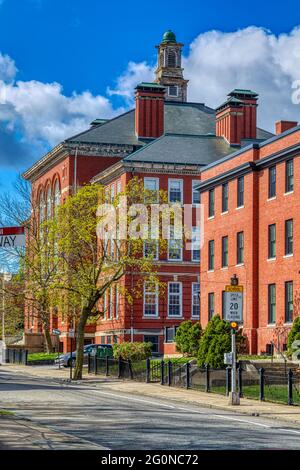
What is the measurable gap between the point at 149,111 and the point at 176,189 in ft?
37.2

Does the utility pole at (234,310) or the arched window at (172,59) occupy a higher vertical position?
the arched window at (172,59)

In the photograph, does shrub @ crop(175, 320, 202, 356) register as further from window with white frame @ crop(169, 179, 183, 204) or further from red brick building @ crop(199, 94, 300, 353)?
window with white frame @ crop(169, 179, 183, 204)

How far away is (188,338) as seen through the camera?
202ft

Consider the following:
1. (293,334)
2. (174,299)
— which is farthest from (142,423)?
(174,299)

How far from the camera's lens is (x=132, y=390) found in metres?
44.3

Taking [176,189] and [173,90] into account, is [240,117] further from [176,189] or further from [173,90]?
[173,90]

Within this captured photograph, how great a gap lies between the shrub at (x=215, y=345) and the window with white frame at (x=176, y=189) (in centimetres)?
2641

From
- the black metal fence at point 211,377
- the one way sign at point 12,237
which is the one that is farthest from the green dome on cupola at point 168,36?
the one way sign at point 12,237

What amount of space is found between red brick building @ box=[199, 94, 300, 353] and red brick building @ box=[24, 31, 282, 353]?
120 inches

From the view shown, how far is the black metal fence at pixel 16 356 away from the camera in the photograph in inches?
2950

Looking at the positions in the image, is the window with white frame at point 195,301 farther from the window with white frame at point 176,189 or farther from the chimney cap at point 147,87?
the chimney cap at point 147,87
